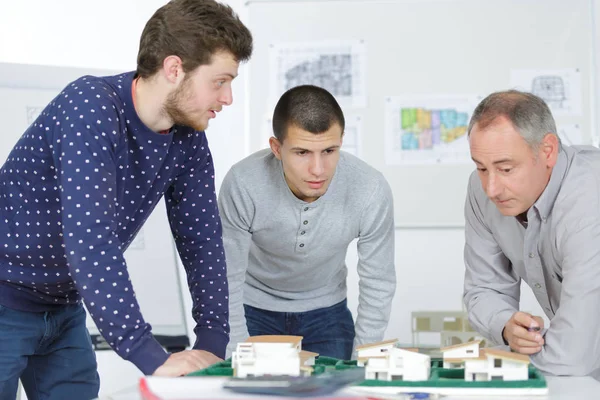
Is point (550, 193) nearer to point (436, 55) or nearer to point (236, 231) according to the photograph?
point (236, 231)

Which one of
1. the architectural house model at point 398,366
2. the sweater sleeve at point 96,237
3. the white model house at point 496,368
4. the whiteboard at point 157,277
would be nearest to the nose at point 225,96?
the sweater sleeve at point 96,237

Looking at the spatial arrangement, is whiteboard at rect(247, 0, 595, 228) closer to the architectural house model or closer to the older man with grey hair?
the older man with grey hair

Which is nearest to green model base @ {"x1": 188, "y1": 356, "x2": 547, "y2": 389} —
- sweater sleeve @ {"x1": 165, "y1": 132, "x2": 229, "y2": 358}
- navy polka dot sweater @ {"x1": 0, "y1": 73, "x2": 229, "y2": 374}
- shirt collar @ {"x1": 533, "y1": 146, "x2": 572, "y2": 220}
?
navy polka dot sweater @ {"x1": 0, "y1": 73, "x2": 229, "y2": 374}

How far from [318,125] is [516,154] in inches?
24.8

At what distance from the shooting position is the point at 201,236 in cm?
187

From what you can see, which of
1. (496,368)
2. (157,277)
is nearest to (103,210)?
(496,368)

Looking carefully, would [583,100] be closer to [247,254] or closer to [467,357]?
[247,254]

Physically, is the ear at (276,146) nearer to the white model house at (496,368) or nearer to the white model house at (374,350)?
the white model house at (374,350)

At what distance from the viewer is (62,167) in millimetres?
1505

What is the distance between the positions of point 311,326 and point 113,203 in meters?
1.19

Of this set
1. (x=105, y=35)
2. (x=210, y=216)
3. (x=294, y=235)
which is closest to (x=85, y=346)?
(x=210, y=216)

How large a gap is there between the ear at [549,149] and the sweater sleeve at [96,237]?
1.08 metres

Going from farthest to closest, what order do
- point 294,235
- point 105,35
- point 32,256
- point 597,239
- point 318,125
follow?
point 105,35 < point 294,235 < point 318,125 < point 597,239 < point 32,256

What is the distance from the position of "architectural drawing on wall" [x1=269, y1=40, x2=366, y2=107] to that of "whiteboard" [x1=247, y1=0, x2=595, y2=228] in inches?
1.2
